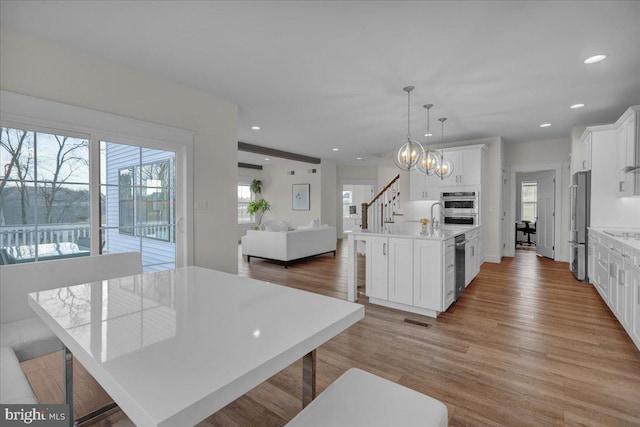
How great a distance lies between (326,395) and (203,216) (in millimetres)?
3165

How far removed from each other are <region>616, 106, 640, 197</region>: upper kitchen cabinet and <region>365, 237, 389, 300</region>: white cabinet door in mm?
→ 3018

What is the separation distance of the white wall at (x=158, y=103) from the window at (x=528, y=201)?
29.8ft

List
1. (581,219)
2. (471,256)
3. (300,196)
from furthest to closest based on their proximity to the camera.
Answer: (300,196), (581,219), (471,256)

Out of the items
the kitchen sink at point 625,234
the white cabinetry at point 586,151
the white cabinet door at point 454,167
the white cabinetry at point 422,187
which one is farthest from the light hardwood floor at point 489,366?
Answer: the white cabinetry at point 422,187

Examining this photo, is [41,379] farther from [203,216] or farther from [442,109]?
[442,109]

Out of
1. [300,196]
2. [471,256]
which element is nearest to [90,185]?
[471,256]

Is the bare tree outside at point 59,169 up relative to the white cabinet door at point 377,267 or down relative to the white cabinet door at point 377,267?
up

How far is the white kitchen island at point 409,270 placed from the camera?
3293 mm

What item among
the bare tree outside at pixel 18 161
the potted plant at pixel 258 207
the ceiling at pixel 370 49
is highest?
the ceiling at pixel 370 49

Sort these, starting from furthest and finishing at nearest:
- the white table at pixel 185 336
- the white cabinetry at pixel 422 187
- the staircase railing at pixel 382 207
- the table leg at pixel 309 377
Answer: the white cabinetry at pixel 422 187
the staircase railing at pixel 382 207
the table leg at pixel 309 377
the white table at pixel 185 336

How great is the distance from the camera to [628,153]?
146 inches

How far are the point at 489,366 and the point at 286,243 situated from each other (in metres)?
4.20

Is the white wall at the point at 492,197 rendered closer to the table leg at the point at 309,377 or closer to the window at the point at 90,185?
the window at the point at 90,185

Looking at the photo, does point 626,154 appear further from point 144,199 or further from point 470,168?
point 144,199
